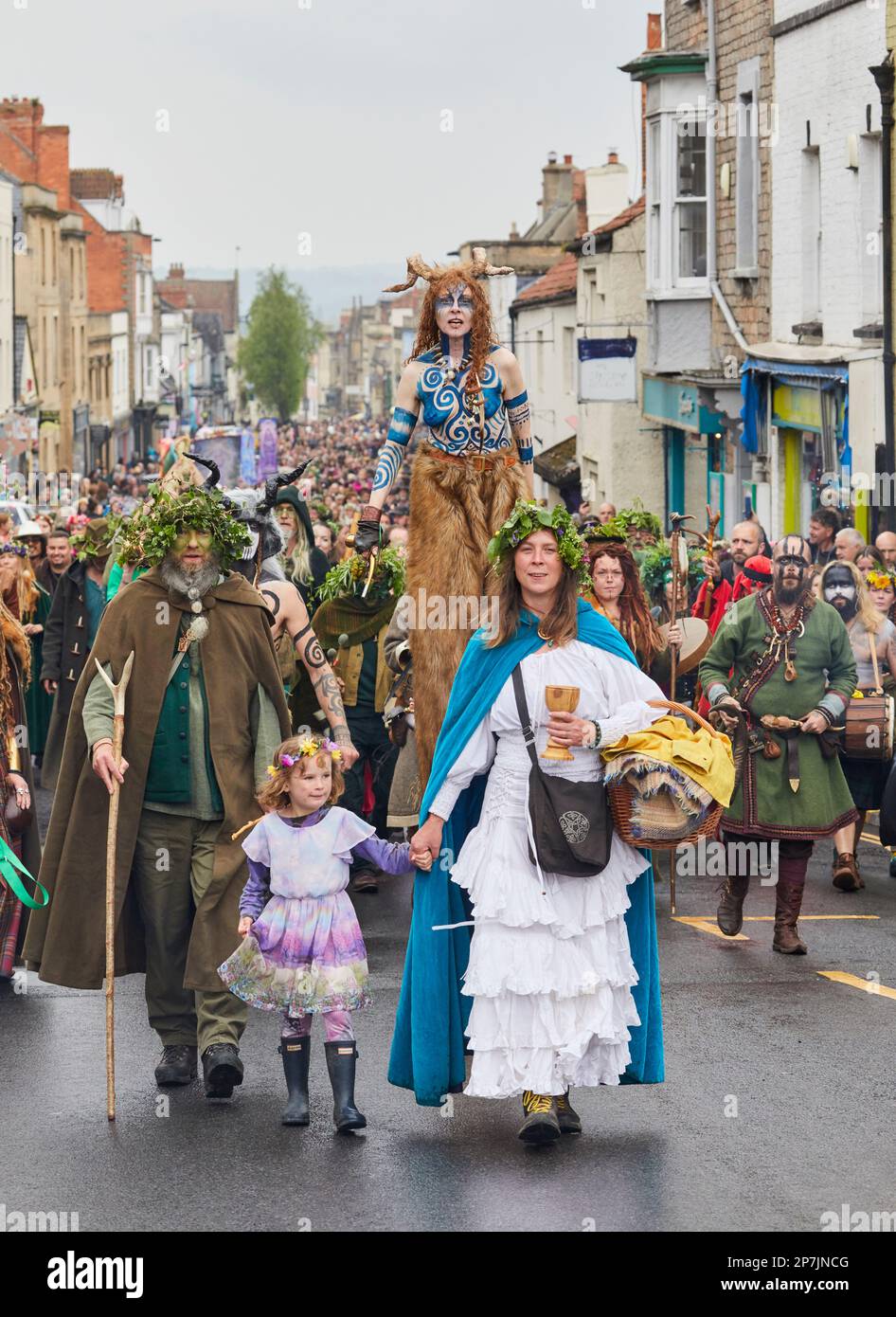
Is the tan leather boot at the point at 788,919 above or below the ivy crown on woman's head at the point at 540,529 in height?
below

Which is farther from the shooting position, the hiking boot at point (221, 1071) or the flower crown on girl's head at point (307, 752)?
the hiking boot at point (221, 1071)

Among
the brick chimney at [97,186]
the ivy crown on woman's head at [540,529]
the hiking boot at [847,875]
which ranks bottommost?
the hiking boot at [847,875]

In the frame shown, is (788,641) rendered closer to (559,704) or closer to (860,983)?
(860,983)

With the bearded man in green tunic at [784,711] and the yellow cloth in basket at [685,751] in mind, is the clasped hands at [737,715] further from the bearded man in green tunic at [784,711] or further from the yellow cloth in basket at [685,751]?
the yellow cloth in basket at [685,751]

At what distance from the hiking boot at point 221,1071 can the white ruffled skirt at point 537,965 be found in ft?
3.20

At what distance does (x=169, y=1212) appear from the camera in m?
6.43

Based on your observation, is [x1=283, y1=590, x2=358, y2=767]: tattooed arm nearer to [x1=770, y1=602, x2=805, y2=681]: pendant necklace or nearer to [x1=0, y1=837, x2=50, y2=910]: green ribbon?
[x1=0, y1=837, x2=50, y2=910]: green ribbon

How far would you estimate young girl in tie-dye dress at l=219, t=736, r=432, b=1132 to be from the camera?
7371 millimetres

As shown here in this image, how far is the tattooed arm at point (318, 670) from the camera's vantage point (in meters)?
8.55

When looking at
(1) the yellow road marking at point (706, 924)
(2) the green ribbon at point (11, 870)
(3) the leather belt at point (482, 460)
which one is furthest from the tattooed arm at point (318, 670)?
(1) the yellow road marking at point (706, 924)

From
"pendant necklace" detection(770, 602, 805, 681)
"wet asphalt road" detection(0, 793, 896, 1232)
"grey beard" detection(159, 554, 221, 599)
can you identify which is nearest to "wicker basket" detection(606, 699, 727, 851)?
"wet asphalt road" detection(0, 793, 896, 1232)

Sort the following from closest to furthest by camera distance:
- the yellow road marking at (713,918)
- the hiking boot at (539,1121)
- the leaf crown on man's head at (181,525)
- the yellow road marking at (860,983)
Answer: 1. the hiking boot at (539,1121)
2. the leaf crown on man's head at (181,525)
3. the yellow road marking at (860,983)
4. the yellow road marking at (713,918)
